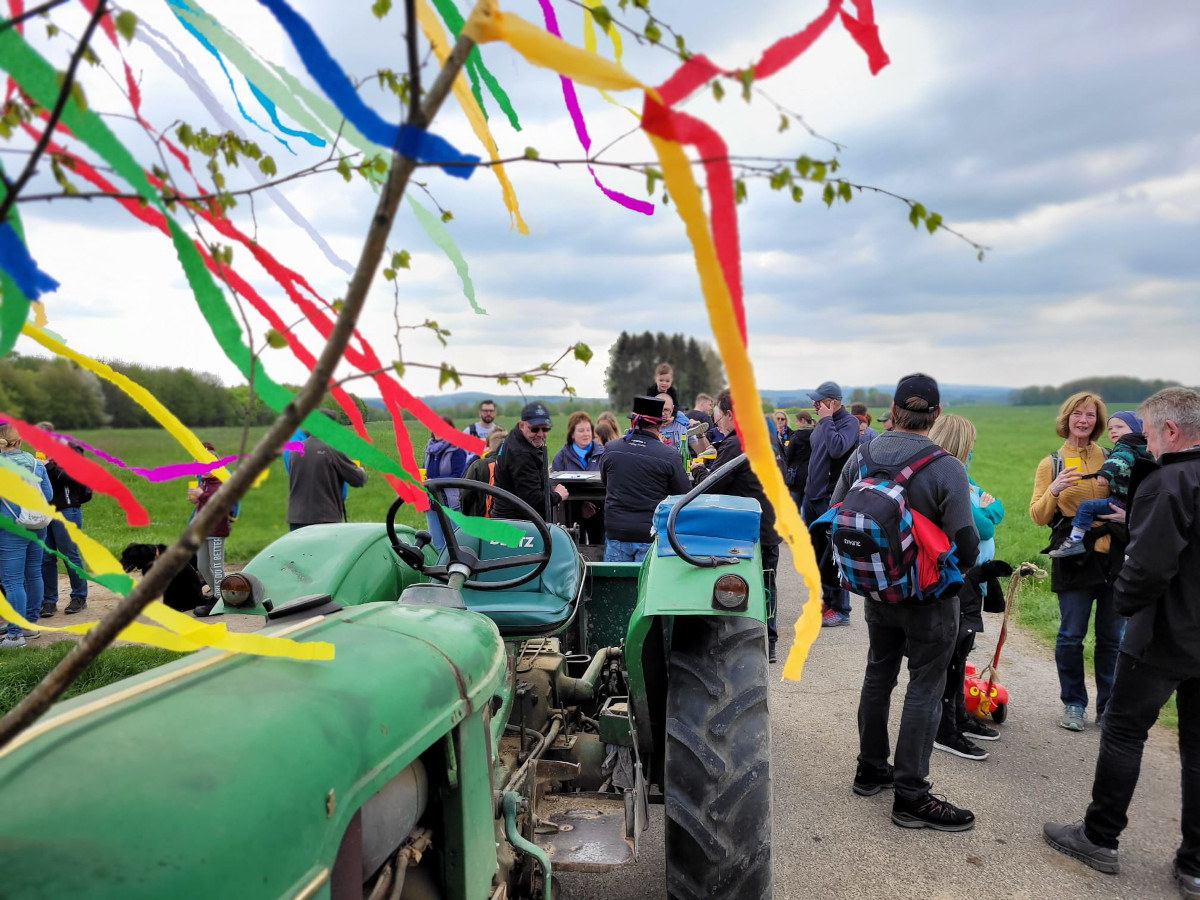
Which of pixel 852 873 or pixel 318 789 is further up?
pixel 318 789

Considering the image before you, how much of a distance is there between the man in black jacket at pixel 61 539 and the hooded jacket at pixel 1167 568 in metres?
6.38

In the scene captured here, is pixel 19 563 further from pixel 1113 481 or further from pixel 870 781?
pixel 1113 481

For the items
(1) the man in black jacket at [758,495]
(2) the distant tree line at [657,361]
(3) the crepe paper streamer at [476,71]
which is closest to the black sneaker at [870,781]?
(1) the man in black jacket at [758,495]

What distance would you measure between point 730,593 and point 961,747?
2.37 m

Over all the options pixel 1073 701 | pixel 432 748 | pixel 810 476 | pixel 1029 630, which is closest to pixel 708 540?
pixel 432 748

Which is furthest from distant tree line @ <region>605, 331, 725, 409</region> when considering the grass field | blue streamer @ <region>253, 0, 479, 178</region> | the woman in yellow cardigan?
blue streamer @ <region>253, 0, 479, 178</region>

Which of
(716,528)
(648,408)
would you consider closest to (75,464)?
(716,528)

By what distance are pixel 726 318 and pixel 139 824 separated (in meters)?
0.95

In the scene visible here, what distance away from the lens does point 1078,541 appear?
4.14m

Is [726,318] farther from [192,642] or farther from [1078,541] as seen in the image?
[1078,541]

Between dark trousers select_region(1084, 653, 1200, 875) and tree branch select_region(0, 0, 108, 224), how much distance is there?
11.5 ft

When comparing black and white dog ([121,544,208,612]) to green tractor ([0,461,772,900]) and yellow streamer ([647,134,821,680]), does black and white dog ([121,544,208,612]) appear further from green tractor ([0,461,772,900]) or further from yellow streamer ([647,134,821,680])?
yellow streamer ([647,134,821,680])

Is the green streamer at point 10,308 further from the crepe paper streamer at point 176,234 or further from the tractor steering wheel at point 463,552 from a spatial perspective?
the tractor steering wheel at point 463,552

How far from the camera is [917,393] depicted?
10.9 ft
